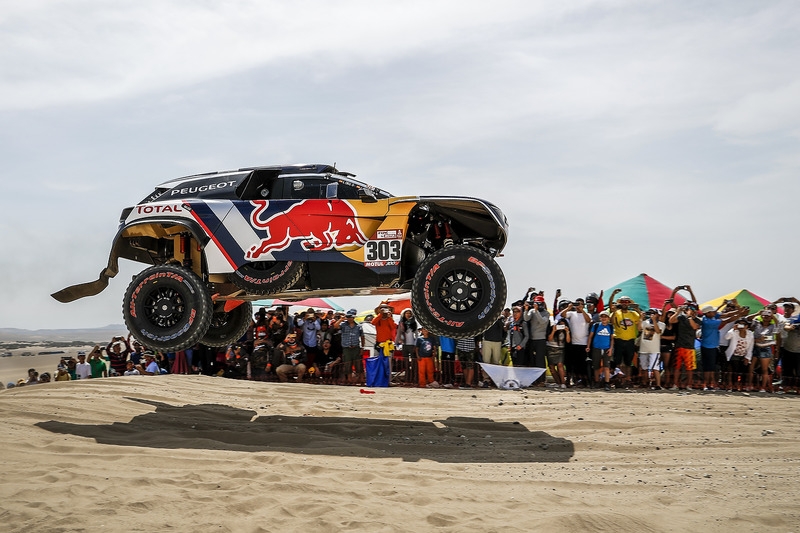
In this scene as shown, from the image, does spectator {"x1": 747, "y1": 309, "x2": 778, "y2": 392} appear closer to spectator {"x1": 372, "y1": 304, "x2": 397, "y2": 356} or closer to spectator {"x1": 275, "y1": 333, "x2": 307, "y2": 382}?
spectator {"x1": 372, "y1": 304, "x2": 397, "y2": 356}

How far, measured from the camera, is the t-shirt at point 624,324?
42.9 ft

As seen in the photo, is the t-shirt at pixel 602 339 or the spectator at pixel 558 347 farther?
the spectator at pixel 558 347

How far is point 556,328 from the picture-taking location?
43.0ft

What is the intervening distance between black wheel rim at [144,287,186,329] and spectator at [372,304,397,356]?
5267 millimetres

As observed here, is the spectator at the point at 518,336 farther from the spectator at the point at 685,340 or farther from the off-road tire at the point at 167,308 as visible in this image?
the off-road tire at the point at 167,308

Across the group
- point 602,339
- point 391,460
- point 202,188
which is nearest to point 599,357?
point 602,339

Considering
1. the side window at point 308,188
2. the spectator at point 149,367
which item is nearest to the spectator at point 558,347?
the side window at point 308,188

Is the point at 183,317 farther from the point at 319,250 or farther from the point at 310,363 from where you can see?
the point at 310,363

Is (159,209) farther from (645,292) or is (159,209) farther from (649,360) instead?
(645,292)

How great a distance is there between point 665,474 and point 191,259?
692 cm

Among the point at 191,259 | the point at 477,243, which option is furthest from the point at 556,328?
the point at 191,259

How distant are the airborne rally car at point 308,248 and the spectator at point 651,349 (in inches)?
209

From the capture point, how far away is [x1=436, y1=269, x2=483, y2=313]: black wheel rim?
8.26 metres

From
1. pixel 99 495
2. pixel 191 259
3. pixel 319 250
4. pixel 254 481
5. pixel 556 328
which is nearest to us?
pixel 99 495
